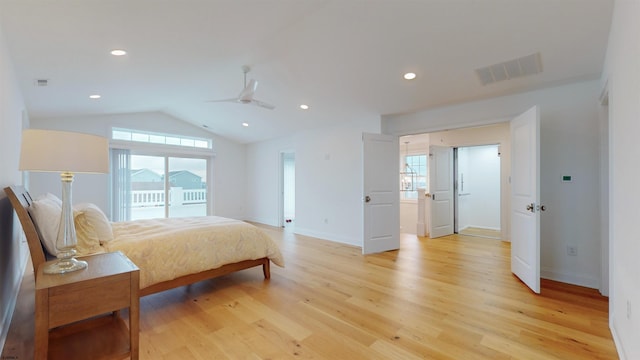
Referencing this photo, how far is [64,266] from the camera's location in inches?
65.5

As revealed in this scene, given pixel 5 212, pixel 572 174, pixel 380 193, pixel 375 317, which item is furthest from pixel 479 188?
pixel 5 212

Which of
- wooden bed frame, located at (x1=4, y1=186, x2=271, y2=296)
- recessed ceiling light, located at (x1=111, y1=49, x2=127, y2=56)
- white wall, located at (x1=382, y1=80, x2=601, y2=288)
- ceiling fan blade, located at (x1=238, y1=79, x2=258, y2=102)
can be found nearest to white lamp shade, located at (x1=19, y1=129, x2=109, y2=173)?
wooden bed frame, located at (x1=4, y1=186, x2=271, y2=296)

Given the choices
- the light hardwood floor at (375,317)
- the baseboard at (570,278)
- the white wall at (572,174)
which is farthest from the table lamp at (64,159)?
the baseboard at (570,278)

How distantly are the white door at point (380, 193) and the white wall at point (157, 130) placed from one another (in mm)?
4603

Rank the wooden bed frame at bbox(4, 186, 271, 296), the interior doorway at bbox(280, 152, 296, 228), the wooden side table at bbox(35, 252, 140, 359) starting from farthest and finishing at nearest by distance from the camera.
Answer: the interior doorway at bbox(280, 152, 296, 228), the wooden bed frame at bbox(4, 186, 271, 296), the wooden side table at bbox(35, 252, 140, 359)

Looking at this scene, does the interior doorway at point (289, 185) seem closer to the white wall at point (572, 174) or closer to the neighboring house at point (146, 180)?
the neighboring house at point (146, 180)

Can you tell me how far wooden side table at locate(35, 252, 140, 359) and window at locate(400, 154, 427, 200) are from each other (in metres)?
5.96

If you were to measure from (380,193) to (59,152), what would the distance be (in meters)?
4.05

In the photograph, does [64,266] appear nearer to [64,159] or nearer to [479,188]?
[64,159]

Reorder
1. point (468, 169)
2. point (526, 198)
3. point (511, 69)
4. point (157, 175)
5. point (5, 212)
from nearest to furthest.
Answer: point (5, 212)
point (511, 69)
point (526, 198)
point (157, 175)
point (468, 169)

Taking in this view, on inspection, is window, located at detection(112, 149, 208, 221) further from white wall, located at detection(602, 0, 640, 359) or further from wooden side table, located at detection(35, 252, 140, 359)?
white wall, located at detection(602, 0, 640, 359)

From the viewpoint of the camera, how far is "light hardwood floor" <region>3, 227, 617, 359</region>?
6.49ft

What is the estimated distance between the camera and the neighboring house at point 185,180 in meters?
6.77

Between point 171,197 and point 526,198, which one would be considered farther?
point 171,197
